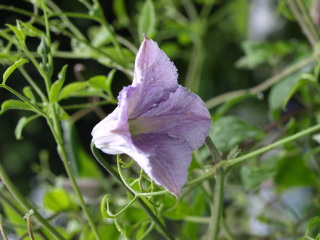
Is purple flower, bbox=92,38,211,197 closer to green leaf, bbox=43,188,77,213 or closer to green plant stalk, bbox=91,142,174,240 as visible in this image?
green plant stalk, bbox=91,142,174,240

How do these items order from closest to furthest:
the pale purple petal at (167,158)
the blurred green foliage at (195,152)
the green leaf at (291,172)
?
the pale purple petal at (167,158)
the blurred green foliage at (195,152)
the green leaf at (291,172)

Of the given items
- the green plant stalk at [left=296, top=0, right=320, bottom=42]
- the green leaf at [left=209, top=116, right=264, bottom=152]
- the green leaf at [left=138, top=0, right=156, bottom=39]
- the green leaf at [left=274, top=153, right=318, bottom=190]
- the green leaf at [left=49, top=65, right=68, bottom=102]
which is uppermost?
the green leaf at [left=49, top=65, right=68, bottom=102]

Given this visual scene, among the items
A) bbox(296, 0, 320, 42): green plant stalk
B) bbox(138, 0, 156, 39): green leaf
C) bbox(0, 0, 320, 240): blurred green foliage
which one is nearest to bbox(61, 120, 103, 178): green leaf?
bbox(0, 0, 320, 240): blurred green foliage

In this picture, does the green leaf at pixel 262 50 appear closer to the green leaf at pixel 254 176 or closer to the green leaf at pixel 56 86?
the green leaf at pixel 254 176

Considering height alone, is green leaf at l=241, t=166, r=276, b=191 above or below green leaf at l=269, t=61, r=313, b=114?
below

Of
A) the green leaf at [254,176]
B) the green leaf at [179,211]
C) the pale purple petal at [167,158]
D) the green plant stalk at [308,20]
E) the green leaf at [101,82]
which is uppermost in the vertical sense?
the green leaf at [101,82]

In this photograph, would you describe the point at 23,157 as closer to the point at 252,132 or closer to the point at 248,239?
the point at 248,239

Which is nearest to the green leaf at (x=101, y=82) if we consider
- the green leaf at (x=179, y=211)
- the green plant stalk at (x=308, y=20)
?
the green leaf at (x=179, y=211)

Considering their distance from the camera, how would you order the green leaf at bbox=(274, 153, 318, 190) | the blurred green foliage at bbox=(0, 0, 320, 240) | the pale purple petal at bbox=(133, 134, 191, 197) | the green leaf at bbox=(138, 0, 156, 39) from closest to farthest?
the pale purple petal at bbox=(133, 134, 191, 197), the blurred green foliage at bbox=(0, 0, 320, 240), the green leaf at bbox=(138, 0, 156, 39), the green leaf at bbox=(274, 153, 318, 190)
